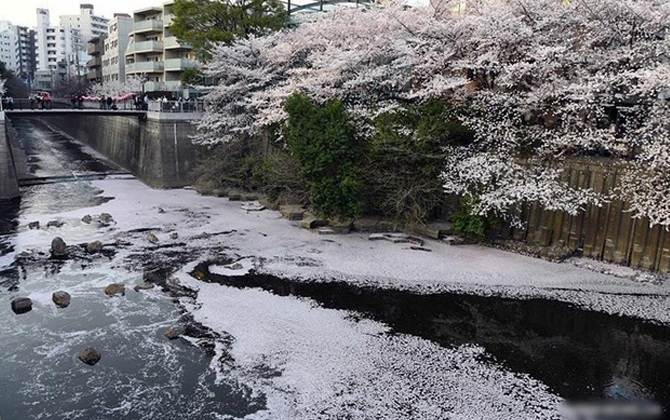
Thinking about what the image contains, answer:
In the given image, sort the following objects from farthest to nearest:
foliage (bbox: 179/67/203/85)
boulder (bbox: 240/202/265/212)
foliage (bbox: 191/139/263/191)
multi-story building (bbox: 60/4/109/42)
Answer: multi-story building (bbox: 60/4/109/42), foliage (bbox: 179/67/203/85), foliage (bbox: 191/139/263/191), boulder (bbox: 240/202/265/212)

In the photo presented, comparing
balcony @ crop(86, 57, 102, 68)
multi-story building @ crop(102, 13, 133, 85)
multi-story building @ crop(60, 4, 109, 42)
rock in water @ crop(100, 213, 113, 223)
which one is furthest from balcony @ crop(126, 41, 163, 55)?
multi-story building @ crop(60, 4, 109, 42)

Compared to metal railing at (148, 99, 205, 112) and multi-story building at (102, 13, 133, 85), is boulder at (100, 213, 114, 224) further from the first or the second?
multi-story building at (102, 13, 133, 85)

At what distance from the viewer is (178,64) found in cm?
3856

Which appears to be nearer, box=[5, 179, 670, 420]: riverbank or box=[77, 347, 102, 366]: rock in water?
box=[5, 179, 670, 420]: riverbank

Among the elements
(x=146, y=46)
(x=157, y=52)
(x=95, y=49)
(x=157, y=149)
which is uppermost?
(x=95, y=49)

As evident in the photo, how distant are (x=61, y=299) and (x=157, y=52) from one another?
119 feet

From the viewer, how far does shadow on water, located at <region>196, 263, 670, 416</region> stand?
736 cm

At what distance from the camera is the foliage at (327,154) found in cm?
1498

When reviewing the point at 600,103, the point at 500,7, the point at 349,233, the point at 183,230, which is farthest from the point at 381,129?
the point at 183,230

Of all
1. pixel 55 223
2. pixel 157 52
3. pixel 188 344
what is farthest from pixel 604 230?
pixel 157 52

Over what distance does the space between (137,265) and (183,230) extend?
3.34 m

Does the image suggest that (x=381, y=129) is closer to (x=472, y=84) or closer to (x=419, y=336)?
(x=472, y=84)

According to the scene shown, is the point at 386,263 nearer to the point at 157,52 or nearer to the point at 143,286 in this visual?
the point at 143,286

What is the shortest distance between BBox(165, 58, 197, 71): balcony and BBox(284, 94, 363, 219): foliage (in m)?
25.7
